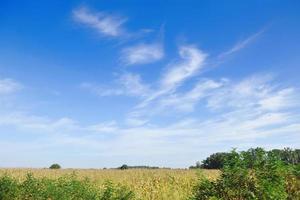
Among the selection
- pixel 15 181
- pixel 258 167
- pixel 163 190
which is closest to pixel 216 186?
pixel 258 167

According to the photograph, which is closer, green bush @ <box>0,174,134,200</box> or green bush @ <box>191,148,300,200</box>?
green bush @ <box>191,148,300,200</box>

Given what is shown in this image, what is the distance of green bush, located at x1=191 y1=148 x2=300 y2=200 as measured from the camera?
12773 millimetres

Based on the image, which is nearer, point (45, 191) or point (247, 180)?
point (247, 180)

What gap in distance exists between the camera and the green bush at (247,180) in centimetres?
1277

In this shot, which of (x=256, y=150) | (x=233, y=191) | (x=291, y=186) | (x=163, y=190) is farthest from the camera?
(x=163, y=190)

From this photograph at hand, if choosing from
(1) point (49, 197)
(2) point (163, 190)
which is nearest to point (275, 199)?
(1) point (49, 197)

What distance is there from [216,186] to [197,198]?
0.56 metres

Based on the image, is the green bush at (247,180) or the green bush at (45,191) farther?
the green bush at (45,191)

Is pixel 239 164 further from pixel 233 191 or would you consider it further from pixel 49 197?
pixel 49 197

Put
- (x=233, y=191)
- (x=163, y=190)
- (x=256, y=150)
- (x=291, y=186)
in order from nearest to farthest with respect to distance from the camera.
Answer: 1. (x=233, y=191)
2. (x=256, y=150)
3. (x=291, y=186)
4. (x=163, y=190)

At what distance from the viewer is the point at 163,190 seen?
953 inches

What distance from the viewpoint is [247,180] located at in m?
12.9

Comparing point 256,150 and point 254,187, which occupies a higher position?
point 256,150

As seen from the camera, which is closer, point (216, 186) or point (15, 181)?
point (216, 186)
